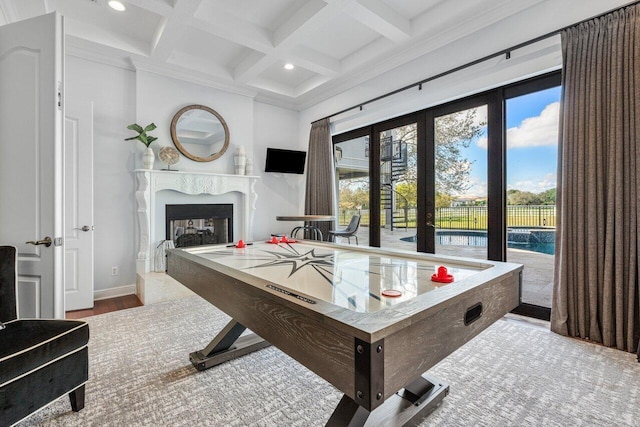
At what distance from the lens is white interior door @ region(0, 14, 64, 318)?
1.88m

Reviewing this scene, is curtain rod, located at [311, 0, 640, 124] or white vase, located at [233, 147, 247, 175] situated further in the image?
white vase, located at [233, 147, 247, 175]

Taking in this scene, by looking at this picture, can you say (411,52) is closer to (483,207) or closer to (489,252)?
(483,207)

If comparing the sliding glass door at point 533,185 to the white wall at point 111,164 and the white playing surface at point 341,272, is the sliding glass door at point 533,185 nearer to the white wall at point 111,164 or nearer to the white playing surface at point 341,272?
the white playing surface at point 341,272

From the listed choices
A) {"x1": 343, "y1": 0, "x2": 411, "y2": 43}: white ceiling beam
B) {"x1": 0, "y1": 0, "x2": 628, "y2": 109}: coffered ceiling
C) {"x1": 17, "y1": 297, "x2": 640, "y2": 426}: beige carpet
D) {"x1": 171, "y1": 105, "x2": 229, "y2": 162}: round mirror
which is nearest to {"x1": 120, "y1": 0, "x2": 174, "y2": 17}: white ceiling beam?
{"x1": 0, "y1": 0, "x2": 628, "y2": 109}: coffered ceiling

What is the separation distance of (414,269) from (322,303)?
837 mm

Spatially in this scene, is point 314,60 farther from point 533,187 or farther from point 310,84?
point 533,187

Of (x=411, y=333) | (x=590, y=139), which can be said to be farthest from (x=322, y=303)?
(x=590, y=139)

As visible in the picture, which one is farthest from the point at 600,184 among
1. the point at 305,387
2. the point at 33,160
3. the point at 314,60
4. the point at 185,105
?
the point at 185,105

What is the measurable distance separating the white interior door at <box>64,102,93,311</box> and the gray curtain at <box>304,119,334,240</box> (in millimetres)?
Result: 2939

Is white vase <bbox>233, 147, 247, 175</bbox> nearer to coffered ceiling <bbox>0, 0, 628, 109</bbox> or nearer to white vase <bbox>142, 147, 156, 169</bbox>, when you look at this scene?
coffered ceiling <bbox>0, 0, 628, 109</bbox>

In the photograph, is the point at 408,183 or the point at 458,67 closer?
the point at 458,67

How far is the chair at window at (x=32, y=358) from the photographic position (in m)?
1.29

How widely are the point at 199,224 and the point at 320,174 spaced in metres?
1.98

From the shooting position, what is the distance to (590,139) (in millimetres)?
2375
